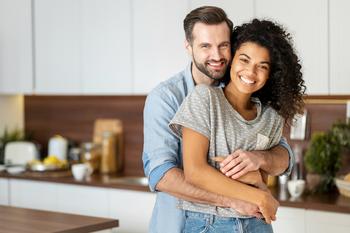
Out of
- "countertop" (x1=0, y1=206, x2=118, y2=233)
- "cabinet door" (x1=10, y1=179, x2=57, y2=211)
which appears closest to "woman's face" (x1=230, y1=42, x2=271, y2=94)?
"countertop" (x1=0, y1=206, x2=118, y2=233)

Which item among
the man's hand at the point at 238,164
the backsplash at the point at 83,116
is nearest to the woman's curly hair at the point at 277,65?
the man's hand at the point at 238,164

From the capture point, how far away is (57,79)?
436 centimetres

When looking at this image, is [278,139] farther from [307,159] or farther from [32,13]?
[32,13]

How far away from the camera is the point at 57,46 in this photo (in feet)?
14.3

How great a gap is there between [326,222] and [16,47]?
8.61ft

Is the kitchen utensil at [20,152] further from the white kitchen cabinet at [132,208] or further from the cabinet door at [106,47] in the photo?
the white kitchen cabinet at [132,208]

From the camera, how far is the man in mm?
1836

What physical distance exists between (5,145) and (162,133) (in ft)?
10.2

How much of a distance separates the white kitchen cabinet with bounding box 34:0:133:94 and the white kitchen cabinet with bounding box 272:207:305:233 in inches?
53.7

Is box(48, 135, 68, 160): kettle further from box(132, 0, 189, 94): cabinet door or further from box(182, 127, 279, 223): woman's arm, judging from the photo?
box(182, 127, 279, 223): woman's arm

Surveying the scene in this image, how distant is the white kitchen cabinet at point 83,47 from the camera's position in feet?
13.3

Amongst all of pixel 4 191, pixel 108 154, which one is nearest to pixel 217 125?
pixel 108 154

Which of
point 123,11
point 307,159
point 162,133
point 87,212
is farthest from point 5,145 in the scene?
point 162,133

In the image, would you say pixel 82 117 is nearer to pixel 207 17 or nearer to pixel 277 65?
pixel 207 17
